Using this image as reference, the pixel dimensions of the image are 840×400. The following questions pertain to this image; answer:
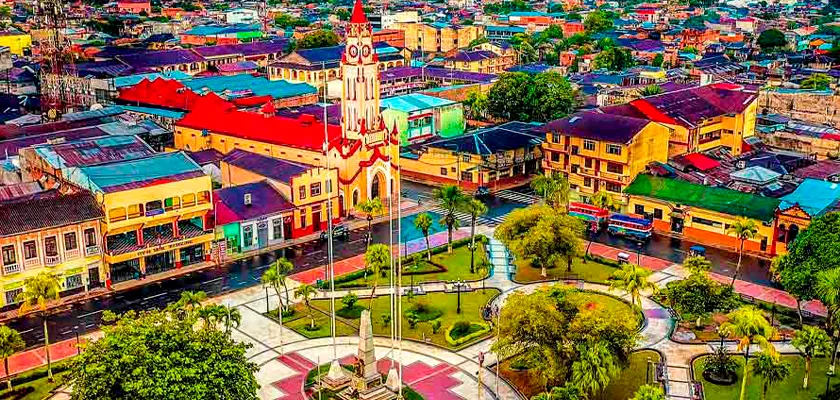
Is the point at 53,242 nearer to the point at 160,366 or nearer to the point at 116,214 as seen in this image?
the point at 116,214

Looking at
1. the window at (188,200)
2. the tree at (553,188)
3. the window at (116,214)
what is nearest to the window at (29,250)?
the window at (116,214)

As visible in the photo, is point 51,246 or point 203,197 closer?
point 51,246

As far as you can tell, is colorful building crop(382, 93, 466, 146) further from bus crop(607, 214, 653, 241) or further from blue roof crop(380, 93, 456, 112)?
bus crop(607, 214, 653, 241)

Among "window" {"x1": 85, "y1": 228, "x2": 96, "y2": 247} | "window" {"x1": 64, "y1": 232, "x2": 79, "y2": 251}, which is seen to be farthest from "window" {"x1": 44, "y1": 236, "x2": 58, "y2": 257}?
"window" {"x1": 85, "y1": 228, "x2": 96, "y2": 247}

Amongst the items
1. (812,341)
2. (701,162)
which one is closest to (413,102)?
(701,162)

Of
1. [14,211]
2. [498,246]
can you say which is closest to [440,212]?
[498,246]
